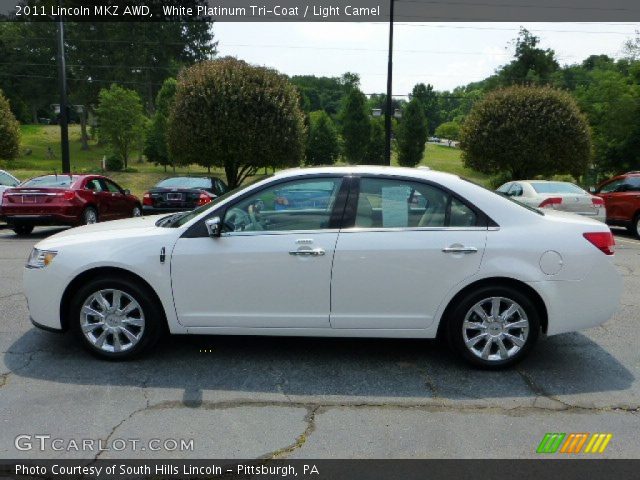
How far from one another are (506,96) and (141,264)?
23135mm

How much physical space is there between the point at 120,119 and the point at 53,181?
20225 mm

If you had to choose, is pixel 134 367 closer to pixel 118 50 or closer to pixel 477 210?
pixel 477 210

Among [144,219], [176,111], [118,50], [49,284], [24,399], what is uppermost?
[118,50]

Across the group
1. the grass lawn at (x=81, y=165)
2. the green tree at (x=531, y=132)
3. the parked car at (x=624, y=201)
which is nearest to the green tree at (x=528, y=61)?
the grass lawn at (x=81, y=165)

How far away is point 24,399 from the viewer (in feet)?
12.3

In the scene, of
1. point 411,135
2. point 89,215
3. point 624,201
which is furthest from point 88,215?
point 411,135

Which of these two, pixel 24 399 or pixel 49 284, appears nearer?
pixel 24 399

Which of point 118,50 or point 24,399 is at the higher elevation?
point 118,50

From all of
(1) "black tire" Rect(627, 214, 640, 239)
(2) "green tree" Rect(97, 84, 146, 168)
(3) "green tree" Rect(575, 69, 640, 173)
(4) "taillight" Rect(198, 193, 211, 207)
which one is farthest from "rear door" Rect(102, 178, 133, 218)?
(3) "green tree" Rect(575, 69, 640, 173)

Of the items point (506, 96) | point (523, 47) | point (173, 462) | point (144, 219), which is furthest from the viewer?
point (523, 47)

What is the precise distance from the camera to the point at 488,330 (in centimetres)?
424

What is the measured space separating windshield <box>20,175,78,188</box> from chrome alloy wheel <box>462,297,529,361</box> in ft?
35.8

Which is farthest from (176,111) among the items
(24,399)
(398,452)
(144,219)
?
(398,452)

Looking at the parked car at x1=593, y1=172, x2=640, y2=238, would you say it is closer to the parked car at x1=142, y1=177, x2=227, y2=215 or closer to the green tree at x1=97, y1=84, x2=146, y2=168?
the parked car at x1=142, y1=177, x2=227, y2=215
